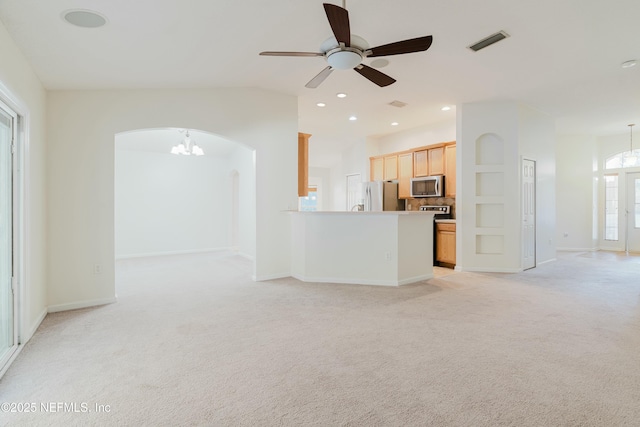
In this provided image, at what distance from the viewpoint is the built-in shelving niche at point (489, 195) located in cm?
544

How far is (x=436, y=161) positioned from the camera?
641 cm

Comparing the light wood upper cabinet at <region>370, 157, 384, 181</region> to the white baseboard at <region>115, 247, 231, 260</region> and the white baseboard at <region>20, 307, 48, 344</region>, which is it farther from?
the white baseboard at <region>20, 307, 48, 344</region>

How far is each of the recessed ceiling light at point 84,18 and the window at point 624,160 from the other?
34.1 feet

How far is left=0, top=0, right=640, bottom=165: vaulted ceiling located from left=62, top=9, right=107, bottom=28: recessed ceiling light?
0.16ft

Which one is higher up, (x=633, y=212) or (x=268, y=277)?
(x=633, y=212)

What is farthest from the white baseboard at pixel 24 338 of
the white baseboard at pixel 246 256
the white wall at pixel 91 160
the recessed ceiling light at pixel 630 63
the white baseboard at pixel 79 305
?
the recessed ceiling light at pixel 630 63

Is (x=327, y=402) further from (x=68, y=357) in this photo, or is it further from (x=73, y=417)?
(x=68, y=357)

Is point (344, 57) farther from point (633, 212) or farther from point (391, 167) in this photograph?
point (633, 212)

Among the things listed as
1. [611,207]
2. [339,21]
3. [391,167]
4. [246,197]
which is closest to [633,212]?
[611,207]

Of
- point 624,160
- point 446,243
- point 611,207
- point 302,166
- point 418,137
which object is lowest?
point 446,243

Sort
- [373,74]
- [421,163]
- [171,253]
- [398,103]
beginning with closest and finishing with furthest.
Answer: [373,74] < [398,103] < [421,163] < [171,253]

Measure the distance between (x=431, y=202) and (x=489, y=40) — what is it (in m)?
3.85

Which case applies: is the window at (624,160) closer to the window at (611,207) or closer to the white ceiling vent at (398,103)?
the window at (611,207)

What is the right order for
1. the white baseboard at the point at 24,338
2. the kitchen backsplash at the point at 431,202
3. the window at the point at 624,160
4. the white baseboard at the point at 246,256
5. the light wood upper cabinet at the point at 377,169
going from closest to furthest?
1. the white baseboard at the point at 24,338
2. the kitchen backsplash at the point at 431,202
3. the white baseboard at the point at 246,256
4. the window at the point at 624,160
5. the light wood upper cabinet at the point at 377,169
